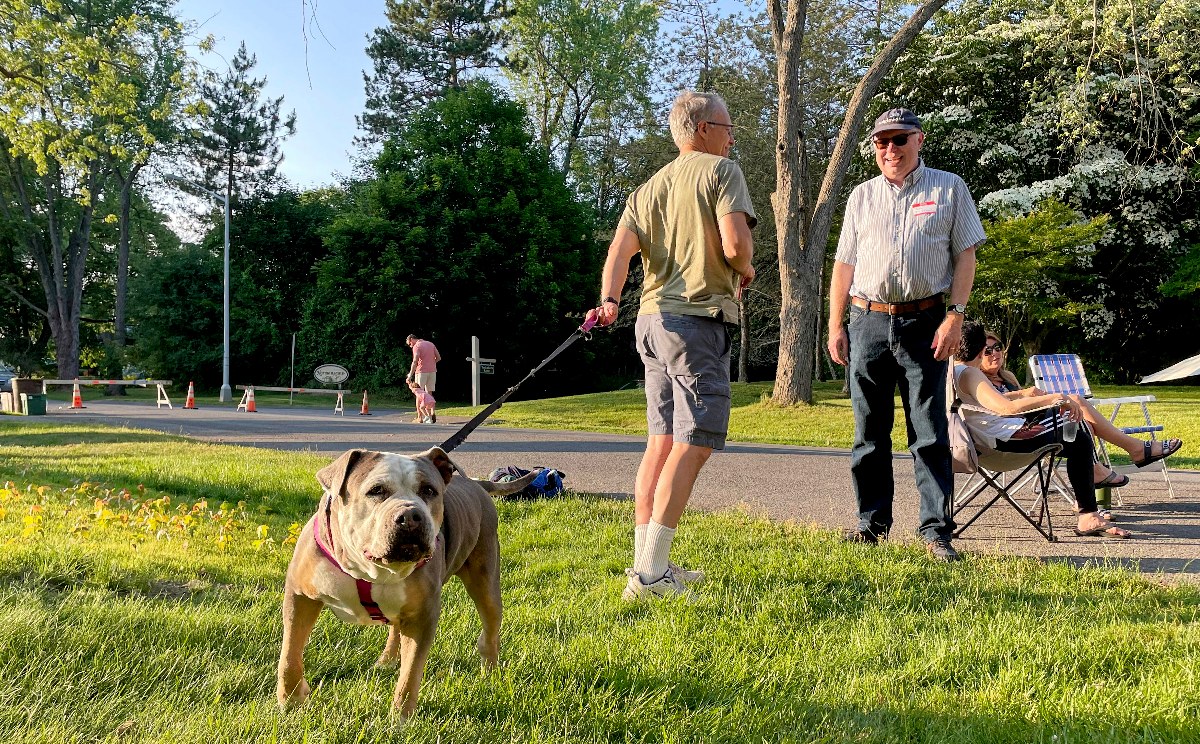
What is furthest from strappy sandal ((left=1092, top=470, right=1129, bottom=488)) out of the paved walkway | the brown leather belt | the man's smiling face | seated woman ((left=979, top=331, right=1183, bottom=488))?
the man's smiling face

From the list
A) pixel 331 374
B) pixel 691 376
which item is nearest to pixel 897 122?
pixel 691 376

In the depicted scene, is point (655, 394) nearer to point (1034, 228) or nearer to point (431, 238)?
point (1034, 228)

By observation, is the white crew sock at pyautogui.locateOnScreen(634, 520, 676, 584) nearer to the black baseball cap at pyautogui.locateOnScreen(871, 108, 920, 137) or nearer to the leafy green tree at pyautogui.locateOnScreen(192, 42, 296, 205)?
the black baseball cap at pyautogui.locateOnScreen(871, 108, 920, 137)

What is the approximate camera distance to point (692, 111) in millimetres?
3973

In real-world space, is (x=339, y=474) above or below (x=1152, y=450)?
above

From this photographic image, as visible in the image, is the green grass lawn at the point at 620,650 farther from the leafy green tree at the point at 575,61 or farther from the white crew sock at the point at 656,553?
the leafy green tree at the point at 575,61

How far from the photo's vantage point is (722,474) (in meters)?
8.35

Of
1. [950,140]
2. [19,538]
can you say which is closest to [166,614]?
[19,538]

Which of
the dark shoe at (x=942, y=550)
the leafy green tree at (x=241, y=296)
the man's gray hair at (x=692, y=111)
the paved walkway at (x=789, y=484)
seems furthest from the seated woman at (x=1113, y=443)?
the leafy green tree at (x=241, y=296)

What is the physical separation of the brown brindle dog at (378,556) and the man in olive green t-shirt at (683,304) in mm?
1486

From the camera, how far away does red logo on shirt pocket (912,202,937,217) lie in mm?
4746

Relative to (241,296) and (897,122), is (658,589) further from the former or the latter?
(241,296)

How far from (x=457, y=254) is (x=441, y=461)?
87.7ft

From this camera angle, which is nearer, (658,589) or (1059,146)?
(658,589)
